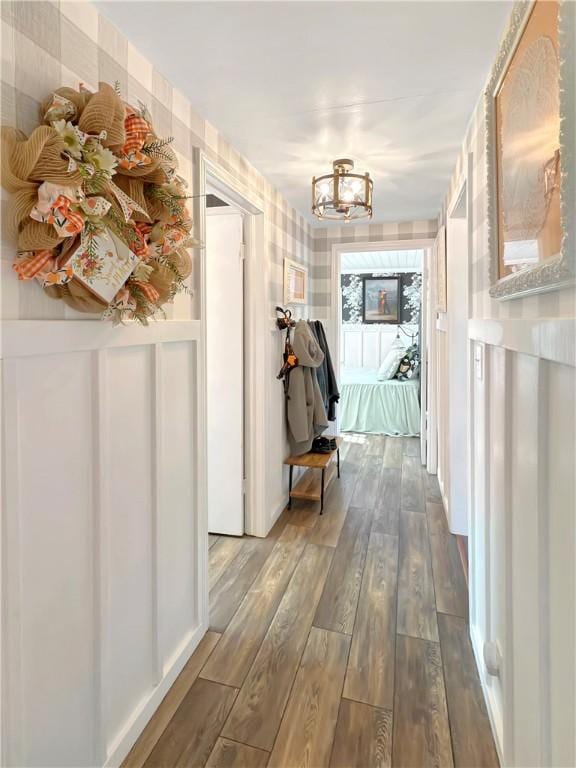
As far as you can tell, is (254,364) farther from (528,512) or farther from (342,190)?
(528,512)

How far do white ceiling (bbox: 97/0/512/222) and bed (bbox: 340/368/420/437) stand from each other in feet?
11.2

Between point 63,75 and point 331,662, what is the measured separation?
2.19m

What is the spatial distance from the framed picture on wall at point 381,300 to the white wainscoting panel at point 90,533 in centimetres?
601

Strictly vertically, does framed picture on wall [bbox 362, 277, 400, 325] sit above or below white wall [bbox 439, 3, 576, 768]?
above

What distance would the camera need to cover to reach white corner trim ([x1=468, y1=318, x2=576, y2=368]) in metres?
0.75

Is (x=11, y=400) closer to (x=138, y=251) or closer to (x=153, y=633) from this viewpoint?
(x=138, y=251)

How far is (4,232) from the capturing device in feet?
3.10

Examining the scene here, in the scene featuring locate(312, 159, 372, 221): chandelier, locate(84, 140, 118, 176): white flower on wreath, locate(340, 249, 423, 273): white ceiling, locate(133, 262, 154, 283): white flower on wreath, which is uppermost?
locate(340, 249, 423, 273): white ceiling

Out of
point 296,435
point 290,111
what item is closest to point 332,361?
point 296,435

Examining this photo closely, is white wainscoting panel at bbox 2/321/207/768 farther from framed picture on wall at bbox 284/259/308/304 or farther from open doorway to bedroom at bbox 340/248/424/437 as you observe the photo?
open doorway to bedroom at bbox 340/248/424/437

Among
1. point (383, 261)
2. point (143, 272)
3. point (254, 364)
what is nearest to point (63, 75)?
point (143, 272)

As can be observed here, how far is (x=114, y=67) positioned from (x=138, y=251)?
618 millimetres

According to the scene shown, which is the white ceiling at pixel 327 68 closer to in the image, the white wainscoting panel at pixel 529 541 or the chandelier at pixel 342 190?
the chandelier at pixel 342 190

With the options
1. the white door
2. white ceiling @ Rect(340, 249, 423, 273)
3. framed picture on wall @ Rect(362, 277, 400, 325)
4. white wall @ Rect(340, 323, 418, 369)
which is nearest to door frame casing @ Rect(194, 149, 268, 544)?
the white door
